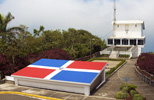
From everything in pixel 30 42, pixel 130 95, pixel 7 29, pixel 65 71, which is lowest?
pixel 130 95

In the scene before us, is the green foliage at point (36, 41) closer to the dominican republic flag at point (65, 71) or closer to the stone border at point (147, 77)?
the dominican republic flag at point (65, 71)

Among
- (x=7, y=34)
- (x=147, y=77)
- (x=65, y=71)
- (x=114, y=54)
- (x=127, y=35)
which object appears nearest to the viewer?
(x=65, y=71)

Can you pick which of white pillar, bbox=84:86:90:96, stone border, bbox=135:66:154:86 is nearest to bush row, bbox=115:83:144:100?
white pillar, bbox=84:86:90:96

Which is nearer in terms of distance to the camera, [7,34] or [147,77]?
[147,77]

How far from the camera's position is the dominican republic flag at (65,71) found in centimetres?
1780

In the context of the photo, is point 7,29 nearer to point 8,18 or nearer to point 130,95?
point 8,18

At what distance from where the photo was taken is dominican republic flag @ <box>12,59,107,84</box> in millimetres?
17797

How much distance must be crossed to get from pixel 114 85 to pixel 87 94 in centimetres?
469

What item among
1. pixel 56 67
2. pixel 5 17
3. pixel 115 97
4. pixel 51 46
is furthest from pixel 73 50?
pixel 115 97

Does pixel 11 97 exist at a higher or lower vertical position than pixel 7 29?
lower

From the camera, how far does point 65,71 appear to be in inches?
771

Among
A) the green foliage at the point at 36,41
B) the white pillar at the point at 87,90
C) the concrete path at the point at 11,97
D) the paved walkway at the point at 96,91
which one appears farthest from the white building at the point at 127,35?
the concrete path at the point at 11,97

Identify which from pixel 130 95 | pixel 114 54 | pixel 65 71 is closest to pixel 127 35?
pixel 114 54

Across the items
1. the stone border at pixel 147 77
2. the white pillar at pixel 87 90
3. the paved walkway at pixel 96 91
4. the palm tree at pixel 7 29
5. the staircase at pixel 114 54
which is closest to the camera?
the paved walkway at pixel 96 91
